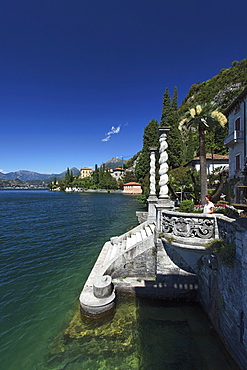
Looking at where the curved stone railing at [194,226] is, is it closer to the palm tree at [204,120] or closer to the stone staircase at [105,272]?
the stone staircase at [105,272]

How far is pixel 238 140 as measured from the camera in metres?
18.5

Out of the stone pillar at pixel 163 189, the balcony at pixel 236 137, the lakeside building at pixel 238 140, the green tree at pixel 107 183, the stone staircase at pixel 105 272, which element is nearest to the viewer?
the stone staircase at pixel 105 272

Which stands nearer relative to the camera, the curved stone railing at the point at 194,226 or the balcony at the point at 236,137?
the curved stone railing at the point at 194,226

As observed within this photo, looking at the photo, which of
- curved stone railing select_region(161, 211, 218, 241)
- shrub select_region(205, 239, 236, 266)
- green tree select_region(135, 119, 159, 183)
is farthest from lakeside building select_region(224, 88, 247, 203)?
green tree select_region(135, 119, 159, 183)

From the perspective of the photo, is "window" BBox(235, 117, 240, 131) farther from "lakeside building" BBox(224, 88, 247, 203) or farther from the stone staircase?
the stone staircase

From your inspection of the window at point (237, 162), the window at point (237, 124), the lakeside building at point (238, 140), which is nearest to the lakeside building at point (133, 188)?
the lakeside building at point (238, 140)

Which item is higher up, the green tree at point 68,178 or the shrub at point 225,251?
the green tree at point 68,178

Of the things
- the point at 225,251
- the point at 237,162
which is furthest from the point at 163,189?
the point at 237,162

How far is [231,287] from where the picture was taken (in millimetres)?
4344

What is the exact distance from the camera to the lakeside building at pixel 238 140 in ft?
57.6

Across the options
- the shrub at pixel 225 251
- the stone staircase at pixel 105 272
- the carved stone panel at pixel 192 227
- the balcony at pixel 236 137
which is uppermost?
the balcony at pixel 236 137

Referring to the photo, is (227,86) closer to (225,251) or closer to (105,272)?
(225,251)

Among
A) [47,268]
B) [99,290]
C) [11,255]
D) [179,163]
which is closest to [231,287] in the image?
[99,290]

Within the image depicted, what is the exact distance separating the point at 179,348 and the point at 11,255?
11172 millimetres
